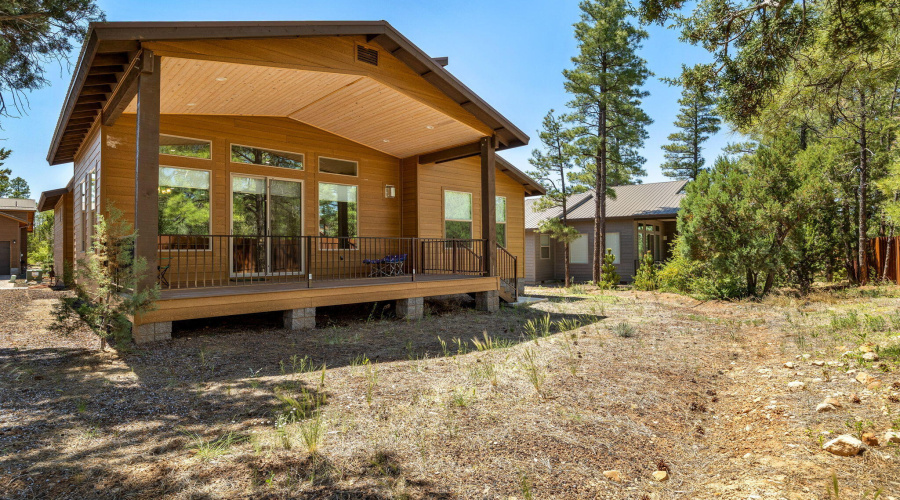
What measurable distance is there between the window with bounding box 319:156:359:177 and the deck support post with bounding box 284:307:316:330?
141 inches

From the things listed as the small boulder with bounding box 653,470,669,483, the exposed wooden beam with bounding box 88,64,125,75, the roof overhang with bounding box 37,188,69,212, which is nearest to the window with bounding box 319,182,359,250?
the exposed wooden beam with bounding box 88,64,125,75

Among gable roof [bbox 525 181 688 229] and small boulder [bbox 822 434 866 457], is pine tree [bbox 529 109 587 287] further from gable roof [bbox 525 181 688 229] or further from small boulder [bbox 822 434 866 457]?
small boulder [bbox 822 434 866 457]

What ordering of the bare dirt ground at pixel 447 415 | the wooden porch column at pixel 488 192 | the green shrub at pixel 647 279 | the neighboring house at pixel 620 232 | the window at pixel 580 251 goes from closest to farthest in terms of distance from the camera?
1. the bare dirt ground at pixel 447 415
2. the wooden porch column at pixel 488 192
3. the green shrub at pixel 647 279
4. the neighboring house at pixel 620 232
5. the window at pixel 580 251

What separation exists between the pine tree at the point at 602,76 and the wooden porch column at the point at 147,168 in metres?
13.3

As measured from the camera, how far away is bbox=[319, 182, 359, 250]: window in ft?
31.2

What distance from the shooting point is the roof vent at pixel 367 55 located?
6996 millimetres

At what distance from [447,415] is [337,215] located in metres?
6.94

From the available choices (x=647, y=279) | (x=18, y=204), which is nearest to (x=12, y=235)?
(x=18, y=204)

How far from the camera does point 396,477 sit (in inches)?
101

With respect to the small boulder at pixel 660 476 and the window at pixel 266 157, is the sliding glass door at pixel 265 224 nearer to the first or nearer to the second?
the window at pixel 266 157

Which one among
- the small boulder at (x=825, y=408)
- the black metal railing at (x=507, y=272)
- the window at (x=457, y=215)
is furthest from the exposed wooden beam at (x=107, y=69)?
the small boulder at (x=825, y=408)

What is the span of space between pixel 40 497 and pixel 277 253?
6765mm

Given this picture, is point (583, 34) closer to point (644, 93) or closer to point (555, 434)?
point (644, 93)

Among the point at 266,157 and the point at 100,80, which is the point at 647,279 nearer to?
the point at 266,157
